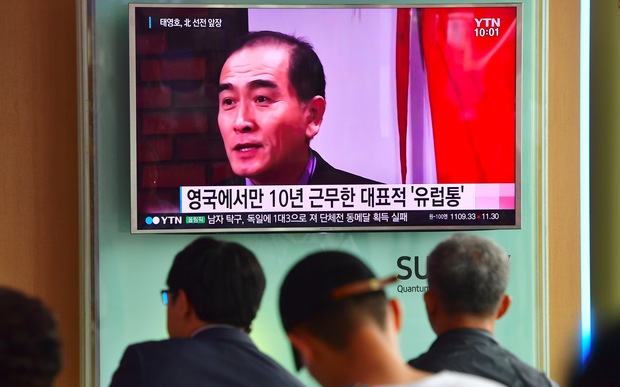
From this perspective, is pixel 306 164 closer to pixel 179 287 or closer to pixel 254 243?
pixel 254 243

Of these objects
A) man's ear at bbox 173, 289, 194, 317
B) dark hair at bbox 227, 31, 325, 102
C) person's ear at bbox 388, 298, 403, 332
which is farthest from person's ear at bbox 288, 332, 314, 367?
dark hair at bbox 227, 31, 325, 102

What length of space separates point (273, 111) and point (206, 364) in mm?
1281

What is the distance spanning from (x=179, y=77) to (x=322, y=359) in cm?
177

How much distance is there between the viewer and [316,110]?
3229mm

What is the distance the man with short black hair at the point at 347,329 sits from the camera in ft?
5.39

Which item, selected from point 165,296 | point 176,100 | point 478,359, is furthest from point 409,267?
point 478,359

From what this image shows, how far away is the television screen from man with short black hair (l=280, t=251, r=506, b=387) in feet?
4.55

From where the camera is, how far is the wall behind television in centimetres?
318

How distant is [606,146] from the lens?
11.6 ft

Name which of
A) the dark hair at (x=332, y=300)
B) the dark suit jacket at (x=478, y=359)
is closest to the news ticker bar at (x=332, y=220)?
the dark suit jacket at (x=478, y=359)

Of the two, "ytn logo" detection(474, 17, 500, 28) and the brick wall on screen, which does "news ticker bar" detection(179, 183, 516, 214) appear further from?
"ytn logo" detection(474, 17, 500, 28)

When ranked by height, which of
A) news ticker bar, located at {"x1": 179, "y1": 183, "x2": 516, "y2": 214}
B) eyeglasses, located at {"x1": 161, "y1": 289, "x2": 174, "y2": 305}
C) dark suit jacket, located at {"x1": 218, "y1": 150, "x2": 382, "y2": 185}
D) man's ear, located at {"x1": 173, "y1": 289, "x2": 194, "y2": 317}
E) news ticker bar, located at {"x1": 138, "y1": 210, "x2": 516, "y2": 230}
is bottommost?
eyeglasses, located at {"x1": 161, "y1": 289, "x2": 174, "y2": 305}

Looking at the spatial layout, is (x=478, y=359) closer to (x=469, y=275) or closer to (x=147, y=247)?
(x=469, y=275)

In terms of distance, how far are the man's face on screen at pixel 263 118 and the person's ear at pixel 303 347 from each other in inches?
59.2
